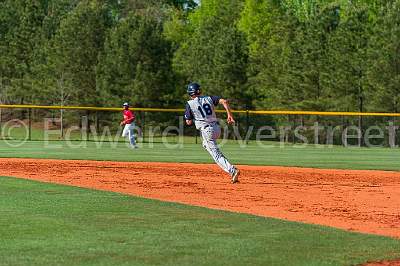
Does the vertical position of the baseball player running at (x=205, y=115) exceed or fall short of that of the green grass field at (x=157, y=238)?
it exceeds it

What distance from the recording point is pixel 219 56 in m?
50.5

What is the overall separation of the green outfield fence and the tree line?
60.1 inches

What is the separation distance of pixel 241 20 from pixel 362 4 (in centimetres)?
1078

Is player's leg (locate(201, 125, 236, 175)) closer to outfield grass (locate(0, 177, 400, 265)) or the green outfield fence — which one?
outfield grass (locate(0, 177, 400, 265))

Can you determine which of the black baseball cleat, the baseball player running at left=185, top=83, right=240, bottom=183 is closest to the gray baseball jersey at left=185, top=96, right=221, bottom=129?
the baseball player running at left=185, top=83, right=240, bottom=183

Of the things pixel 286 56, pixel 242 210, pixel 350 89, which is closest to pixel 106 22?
pixel 286 56

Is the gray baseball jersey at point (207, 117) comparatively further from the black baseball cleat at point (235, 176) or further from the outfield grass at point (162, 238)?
the outfield grass at point (162, 238)

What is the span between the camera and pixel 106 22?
5925 centimetres

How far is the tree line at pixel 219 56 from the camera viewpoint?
43.3 metres

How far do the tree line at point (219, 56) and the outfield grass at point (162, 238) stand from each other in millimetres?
32235

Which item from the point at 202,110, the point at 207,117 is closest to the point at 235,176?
the point at 207,117

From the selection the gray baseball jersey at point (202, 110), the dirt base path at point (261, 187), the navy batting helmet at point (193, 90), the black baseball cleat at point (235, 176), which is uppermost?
the navy batting helmet at point (193, 90)

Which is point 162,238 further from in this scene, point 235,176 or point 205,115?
point 235,176

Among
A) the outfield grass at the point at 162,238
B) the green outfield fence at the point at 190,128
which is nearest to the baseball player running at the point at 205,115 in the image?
the outfield grass at the point at 162,238
